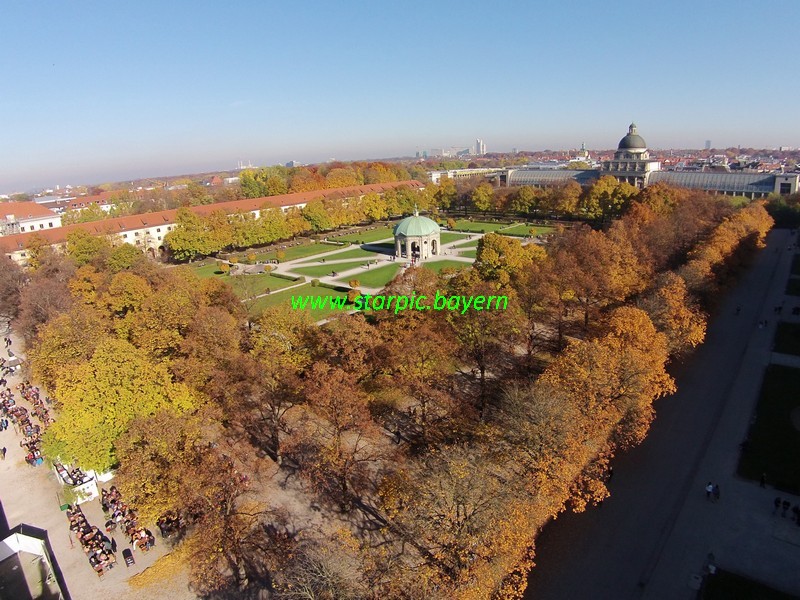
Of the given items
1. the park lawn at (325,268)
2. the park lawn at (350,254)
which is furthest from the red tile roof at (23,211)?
the park lawn at (325,268)

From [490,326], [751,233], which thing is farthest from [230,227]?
[751,233]

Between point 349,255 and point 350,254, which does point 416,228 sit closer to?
point 349,255

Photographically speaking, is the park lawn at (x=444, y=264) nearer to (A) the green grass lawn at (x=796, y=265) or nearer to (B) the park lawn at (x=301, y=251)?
(B) the park lawn at (x=301, y=251)

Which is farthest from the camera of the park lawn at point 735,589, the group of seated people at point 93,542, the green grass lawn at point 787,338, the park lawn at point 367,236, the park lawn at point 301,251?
the park lawn at point 367,236

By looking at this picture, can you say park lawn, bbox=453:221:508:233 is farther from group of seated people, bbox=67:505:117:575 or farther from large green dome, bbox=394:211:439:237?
group of seated people, bbox=67:505:117:575

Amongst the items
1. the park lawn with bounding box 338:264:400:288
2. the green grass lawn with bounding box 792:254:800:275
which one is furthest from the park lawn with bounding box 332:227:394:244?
the green grass lawn with bounding box 792:254:800:275

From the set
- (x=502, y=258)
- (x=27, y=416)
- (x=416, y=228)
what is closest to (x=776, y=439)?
(x=502, y=258)
